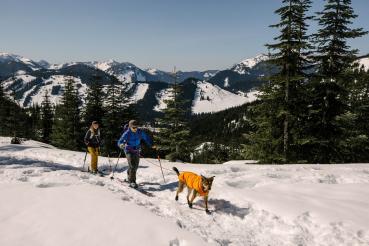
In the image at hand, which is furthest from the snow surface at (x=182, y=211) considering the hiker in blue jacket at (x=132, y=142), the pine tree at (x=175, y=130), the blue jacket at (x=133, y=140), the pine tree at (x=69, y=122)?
the pine tree at (x=69, y=122)

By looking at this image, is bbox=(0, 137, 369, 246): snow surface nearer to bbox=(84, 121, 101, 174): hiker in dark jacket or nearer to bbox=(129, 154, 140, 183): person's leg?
bbox=(129, 154, 140, 183): person's leg

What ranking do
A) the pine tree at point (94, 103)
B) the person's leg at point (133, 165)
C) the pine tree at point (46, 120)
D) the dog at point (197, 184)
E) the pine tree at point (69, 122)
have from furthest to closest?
the pine tree at point (46, 120), the pine tree at point (69, 122), the pine tree at point (94, 103), the person's leg at point (133, 165), the dog at point (197, 184)

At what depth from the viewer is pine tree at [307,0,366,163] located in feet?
74.2

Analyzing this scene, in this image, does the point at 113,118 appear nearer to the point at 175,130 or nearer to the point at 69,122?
the point at 175,130

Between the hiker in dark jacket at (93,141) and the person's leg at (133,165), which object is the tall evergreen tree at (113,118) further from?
the person's leg at (133,165)

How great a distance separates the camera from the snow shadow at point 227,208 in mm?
9818

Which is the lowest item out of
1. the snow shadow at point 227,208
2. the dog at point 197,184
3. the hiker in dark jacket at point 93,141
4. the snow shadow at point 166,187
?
the snow shadow at point 227,208

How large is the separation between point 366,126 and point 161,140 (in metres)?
24.2

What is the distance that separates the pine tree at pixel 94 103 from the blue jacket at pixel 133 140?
3193 cm

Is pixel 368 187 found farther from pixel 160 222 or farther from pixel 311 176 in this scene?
pixel 160 222

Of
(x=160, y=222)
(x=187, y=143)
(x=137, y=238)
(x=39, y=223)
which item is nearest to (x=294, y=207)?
(x=160, y=222)

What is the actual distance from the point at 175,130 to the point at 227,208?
23.7 metres

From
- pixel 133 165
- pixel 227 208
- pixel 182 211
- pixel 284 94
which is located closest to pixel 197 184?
pixel 182 211

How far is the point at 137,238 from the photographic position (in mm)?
7262
